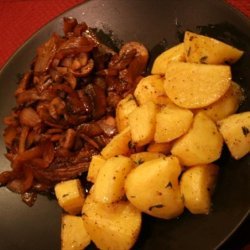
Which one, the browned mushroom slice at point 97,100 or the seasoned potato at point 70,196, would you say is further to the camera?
the browned mushroom slice at point 97,100

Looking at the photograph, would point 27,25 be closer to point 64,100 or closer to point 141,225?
point 64,100

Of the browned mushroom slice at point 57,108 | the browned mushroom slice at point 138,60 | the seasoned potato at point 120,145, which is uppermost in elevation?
the browned mushroom slice at point 57,108

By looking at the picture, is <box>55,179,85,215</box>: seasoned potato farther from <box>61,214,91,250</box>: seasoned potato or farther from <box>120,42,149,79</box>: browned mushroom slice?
<box>120,42,149,79</box>: browned mushroom slice

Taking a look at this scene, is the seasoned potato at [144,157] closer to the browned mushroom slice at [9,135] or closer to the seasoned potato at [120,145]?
the seasoned potato at [120,145]

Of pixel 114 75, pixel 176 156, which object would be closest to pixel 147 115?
pixel 176 156

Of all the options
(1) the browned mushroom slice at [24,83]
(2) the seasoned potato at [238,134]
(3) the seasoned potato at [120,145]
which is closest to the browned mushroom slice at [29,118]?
(1) the browned mushroom slice at [24,83]

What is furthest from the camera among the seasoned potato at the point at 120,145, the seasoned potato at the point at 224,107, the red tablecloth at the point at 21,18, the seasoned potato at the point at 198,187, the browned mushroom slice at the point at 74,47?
the red tablecloth at the point at 21,18

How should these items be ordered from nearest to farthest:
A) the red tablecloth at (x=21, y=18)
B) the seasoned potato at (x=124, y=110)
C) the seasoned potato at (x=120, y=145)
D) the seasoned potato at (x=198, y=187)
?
the seasoned potato at (x=198, y=187), the seasoned potato at (x=120, y=145), the seasoned potato at (x=124, y=110), the red tablecloth at (x=21, y=18)
